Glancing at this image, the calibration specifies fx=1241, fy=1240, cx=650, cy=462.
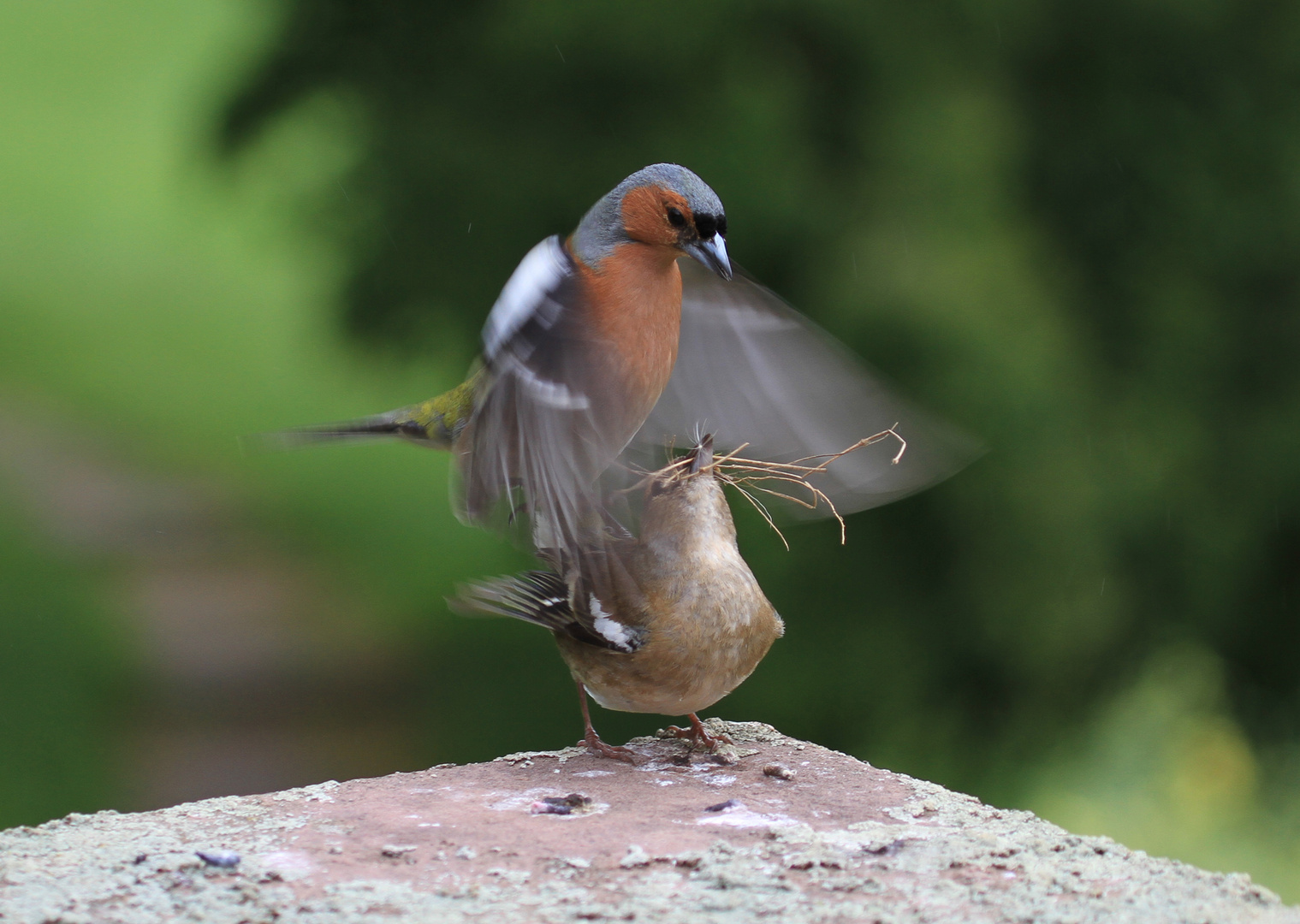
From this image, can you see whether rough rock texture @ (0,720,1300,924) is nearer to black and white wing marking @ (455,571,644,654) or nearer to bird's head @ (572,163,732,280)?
black and white wing marking @ (455,571,644,654)

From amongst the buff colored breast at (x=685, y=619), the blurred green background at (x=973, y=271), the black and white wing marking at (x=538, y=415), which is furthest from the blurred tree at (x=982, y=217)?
the buff colored breast at (x=685, y=619)

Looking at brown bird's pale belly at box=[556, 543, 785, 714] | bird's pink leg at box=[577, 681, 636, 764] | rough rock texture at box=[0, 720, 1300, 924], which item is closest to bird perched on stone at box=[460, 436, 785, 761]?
brown bird's pale belly at box=[556, 543, 785, 714]

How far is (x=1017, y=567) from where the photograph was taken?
3.69 metres

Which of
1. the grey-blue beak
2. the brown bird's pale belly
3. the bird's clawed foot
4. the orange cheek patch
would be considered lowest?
the bird's clawed foot

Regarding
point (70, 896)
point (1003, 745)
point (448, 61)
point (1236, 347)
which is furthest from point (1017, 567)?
point (70, 896)

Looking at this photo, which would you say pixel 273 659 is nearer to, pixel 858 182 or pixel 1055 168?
pixel 858 182

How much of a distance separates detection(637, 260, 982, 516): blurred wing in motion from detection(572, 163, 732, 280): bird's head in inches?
16.8

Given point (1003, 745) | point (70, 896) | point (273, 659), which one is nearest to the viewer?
point (70, 896)

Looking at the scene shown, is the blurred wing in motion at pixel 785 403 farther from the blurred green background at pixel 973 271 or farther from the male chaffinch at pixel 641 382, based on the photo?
the blurred green background at pixel 973 271

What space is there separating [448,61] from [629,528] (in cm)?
161

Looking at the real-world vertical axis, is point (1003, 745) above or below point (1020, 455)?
below

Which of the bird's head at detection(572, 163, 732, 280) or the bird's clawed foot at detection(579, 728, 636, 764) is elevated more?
the bird's head at detection(572, 163, 732, 280)

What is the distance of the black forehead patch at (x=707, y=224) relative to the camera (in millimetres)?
2805

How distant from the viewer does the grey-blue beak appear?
9.12 feet
